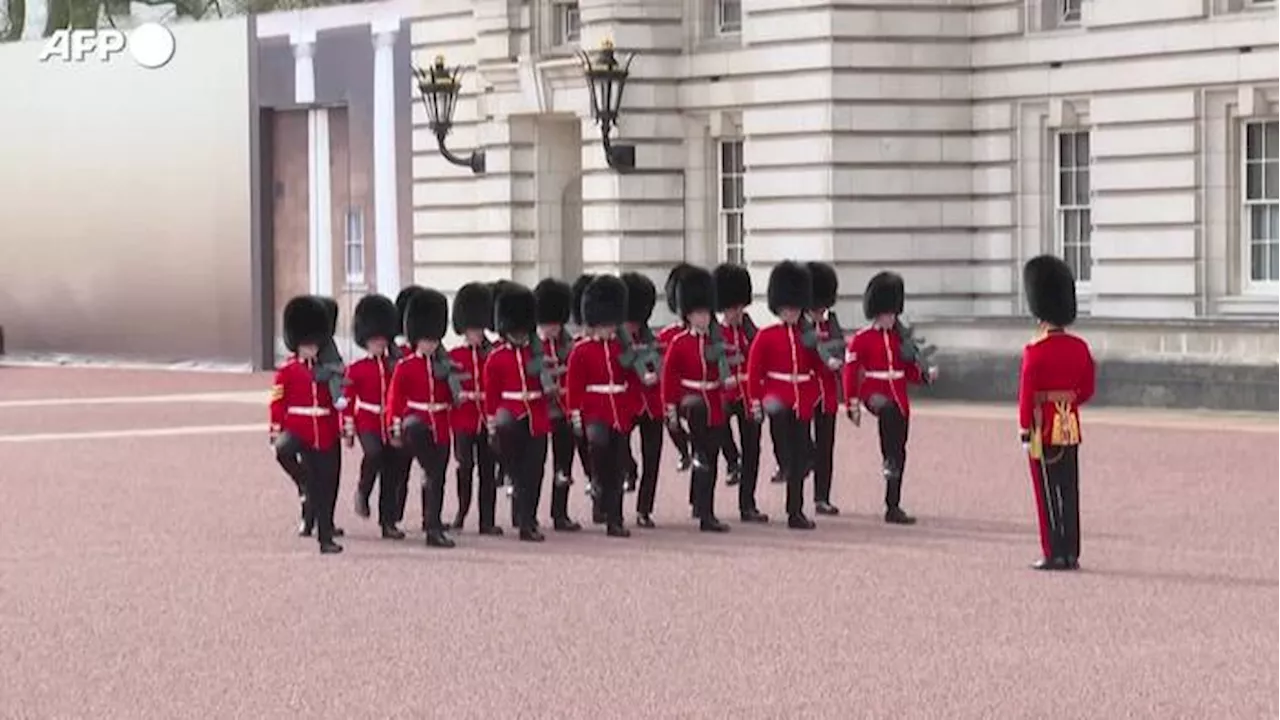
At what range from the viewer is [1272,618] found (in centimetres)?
1327

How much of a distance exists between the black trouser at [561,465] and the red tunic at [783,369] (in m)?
0.94

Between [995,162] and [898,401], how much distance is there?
11743 millimetres

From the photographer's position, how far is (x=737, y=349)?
18438 mm

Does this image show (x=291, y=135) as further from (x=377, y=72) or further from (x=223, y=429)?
(x=223, y=429)

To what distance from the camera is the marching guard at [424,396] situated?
675 inches

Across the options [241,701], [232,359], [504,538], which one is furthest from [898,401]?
[232,359]

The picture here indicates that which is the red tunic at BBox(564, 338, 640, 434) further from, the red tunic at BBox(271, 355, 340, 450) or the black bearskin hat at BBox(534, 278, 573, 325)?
the red tunic at BBox(271, 355, 340, 450)

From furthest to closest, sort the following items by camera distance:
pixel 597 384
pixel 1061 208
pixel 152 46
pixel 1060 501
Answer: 1. pixel 152 46
2. pixel 1061 208
3. pixel 597 384
4. pixel 1060 501

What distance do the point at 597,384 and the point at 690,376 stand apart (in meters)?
0.58

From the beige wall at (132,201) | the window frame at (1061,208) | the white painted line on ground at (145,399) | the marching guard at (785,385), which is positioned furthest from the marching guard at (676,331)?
the beige wall at (132,201)

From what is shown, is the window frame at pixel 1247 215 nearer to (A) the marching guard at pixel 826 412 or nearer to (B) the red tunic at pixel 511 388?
(A) the marching guard at pixel 826 412

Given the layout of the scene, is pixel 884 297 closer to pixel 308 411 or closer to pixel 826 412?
pixel 826 412

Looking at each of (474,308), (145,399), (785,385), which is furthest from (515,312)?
(145,399)

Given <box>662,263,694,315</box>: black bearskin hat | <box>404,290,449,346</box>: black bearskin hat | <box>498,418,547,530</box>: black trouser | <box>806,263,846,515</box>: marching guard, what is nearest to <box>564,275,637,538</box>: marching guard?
<box>498,418,547,530</box>: black trouser
